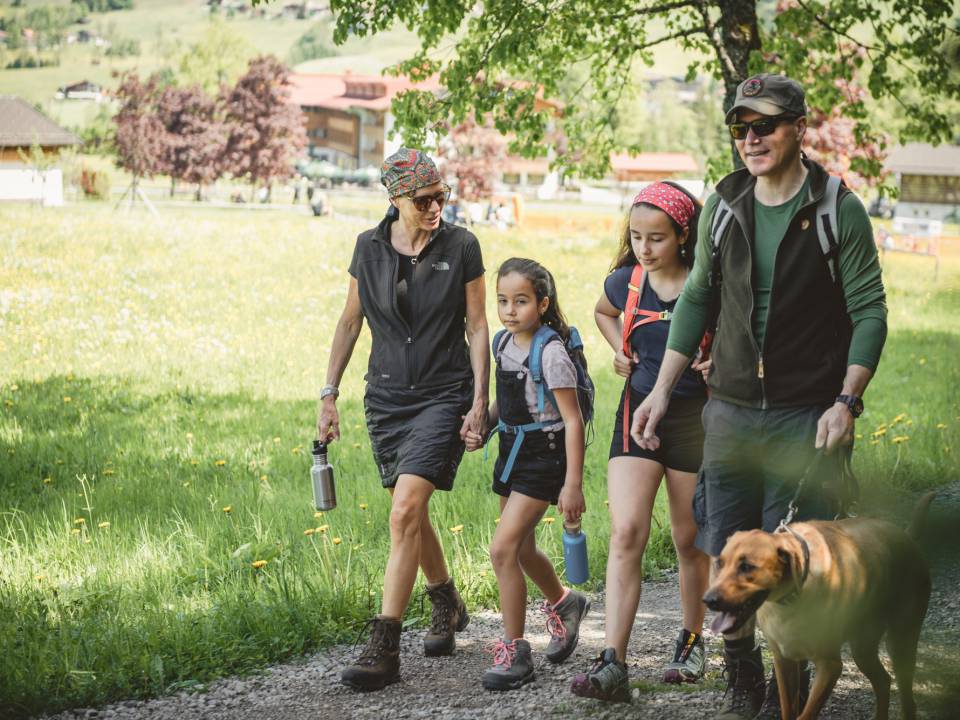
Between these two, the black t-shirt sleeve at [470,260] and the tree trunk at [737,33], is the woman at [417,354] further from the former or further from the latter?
the tree trunk at [737,33]

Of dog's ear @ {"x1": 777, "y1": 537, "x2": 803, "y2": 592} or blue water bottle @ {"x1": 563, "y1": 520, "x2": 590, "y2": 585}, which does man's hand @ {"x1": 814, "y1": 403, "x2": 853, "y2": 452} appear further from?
blue water bottle @ {"x1": 563, "y1": 520, "x2": 590, "y2": 585}

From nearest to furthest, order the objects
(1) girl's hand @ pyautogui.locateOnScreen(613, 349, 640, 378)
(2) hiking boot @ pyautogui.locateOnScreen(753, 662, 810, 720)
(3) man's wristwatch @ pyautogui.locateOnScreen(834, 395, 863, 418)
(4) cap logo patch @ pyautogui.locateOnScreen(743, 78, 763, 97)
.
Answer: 1. (3) man's wristwatch @ pyautogui.locateOnScreen(834, 395, 863, 418)
2. (4) cap logo patch @ pyautogui.locateOnScreen(743, 78, 763, 97)
3. (2) hiking boot @ pyautogui.locateOnScreen(753, 662, 810, 720)
4. (1) girl's hand @ pyautogui.locateOnScreen(613, 349, 640, 378)

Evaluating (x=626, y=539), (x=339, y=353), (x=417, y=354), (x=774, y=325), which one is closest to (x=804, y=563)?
(x=774, y=325)

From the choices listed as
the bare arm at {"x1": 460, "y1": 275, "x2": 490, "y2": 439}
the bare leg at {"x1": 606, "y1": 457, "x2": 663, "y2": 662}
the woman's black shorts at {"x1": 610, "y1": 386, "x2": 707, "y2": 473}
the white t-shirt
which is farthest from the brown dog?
the bare arm at {"x1": 460, "y1": 275, "x2": 490, "y2": 439}

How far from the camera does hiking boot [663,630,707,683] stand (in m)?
4.81

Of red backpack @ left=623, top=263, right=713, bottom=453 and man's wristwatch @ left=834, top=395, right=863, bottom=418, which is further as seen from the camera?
red backpack @ left=623, top=263, right=713, bottom=453

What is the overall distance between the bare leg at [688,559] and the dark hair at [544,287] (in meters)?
0.73

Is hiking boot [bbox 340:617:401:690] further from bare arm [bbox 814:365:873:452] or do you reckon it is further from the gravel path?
bare arm [bbox 814:365:873:452]

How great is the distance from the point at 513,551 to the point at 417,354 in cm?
105

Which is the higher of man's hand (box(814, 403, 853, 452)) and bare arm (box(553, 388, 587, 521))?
man's hand (box(814, 403, 853, 452))

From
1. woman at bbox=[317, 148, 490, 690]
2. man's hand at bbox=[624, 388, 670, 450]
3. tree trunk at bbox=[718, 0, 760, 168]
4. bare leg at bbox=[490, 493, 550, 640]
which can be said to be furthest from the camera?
tree trunk at bbox=[718, 0, 760, 168]

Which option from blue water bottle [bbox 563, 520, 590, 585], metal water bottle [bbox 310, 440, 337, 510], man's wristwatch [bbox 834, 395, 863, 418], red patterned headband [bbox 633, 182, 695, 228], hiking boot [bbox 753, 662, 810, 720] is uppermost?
red patterned headband [bbox 633, 182, 695, 228]

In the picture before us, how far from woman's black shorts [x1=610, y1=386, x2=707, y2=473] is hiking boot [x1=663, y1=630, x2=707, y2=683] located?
75 centimetres

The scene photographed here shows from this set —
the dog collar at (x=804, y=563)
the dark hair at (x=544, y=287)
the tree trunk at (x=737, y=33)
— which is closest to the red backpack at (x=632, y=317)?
the dark hair at (x=544, y=287)
